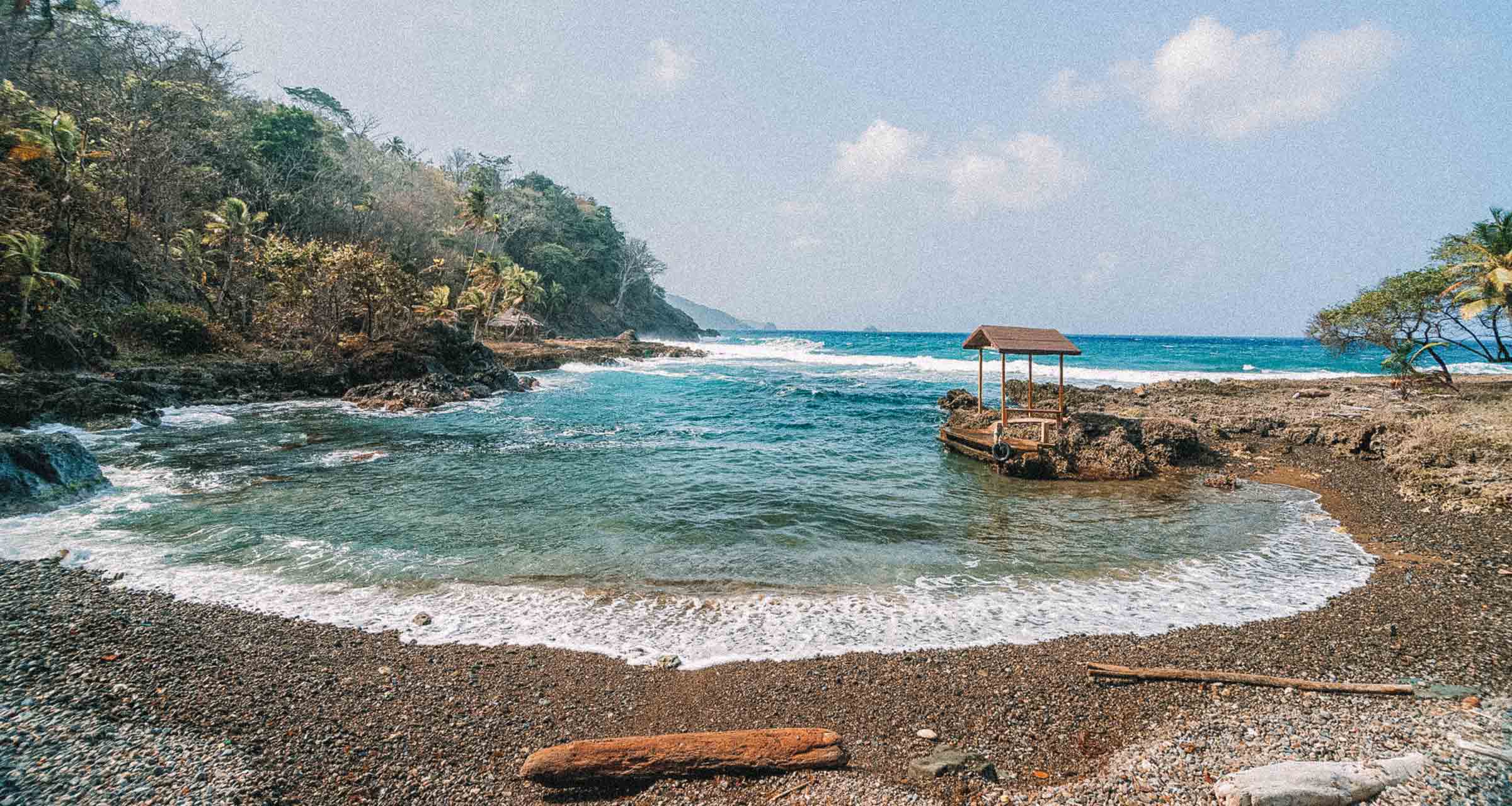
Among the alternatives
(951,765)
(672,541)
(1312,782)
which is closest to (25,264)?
(672,541)

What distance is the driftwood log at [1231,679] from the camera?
4449 mm

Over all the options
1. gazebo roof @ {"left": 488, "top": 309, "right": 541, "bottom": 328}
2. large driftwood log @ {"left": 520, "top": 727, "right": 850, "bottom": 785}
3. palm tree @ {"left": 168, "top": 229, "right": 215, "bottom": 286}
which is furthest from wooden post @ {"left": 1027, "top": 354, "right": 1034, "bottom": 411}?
gazebo roof @ {"left": 488, "top": 309, "right": 541, "bottom": 328}

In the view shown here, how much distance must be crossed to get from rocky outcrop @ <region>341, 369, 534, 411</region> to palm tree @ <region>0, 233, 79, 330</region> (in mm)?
8143

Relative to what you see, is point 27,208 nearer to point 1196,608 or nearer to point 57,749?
point 57,749

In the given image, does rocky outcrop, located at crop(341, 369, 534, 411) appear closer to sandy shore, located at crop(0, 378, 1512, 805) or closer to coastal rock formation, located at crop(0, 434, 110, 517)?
coastal rock formation, located at crop(0, 434, 110, 517)

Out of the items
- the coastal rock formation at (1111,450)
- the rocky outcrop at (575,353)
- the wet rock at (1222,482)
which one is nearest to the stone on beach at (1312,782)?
the wet rock at (1222,482)

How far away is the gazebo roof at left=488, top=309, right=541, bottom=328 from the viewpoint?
45875 millimetres

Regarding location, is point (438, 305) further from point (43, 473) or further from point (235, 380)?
point (43, 473)

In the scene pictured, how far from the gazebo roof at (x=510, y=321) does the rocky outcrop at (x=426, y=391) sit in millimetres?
20875

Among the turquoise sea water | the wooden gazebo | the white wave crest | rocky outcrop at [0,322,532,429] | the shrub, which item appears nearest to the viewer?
the white wave crest

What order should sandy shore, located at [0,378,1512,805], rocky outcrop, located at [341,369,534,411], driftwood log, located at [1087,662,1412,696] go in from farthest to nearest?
1. rocky outcrop, located at [341,369,534,411]
2. driftwood log, located at [1087,662,1412,696]
3. sandy shore, located at [0,378,1512,805]

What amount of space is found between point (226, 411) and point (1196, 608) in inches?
1004

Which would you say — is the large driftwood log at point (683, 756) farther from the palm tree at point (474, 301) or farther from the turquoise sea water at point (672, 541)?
the palm tree at point (474, 301)

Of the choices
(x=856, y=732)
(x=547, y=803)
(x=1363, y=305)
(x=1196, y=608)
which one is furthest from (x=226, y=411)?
(x=1363, y=305)
